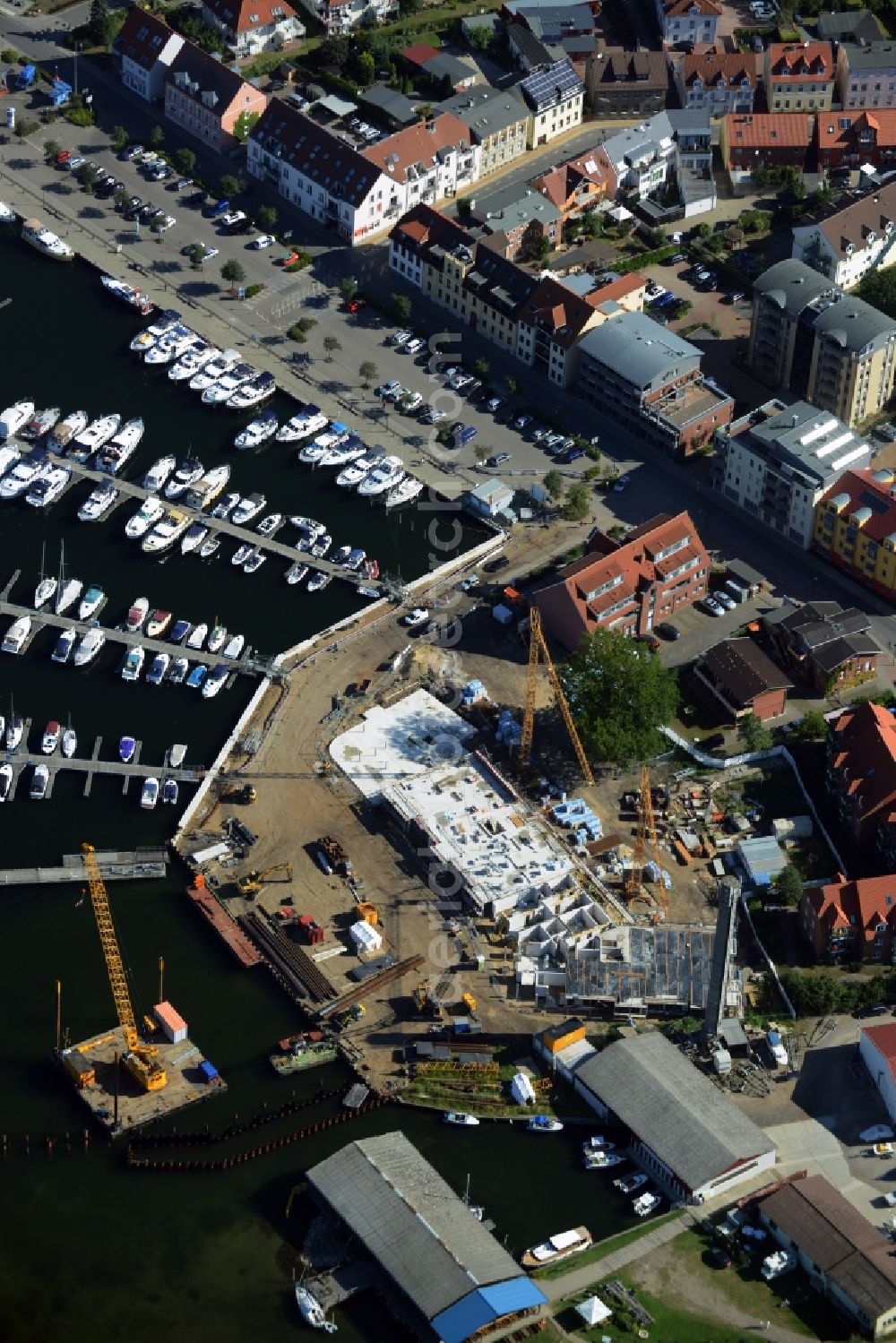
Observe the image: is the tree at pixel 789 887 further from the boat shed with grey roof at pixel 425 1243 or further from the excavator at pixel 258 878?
the excavator at pixel 258 878

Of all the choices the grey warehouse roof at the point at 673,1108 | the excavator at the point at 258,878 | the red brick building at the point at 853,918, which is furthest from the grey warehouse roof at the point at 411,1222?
the red brick building at the point at 853,918

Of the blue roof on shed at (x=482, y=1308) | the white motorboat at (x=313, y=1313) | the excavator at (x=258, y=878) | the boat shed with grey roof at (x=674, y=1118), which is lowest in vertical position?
the white motorboat at (x=313, y=1313)

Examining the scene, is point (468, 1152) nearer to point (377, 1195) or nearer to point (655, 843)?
point (377, 1195)

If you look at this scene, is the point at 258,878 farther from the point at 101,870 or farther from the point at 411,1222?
the point at 411,1222

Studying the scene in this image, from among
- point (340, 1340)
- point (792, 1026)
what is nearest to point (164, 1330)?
point (340, 1340)

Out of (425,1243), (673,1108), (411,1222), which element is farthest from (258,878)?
(673,1108)
